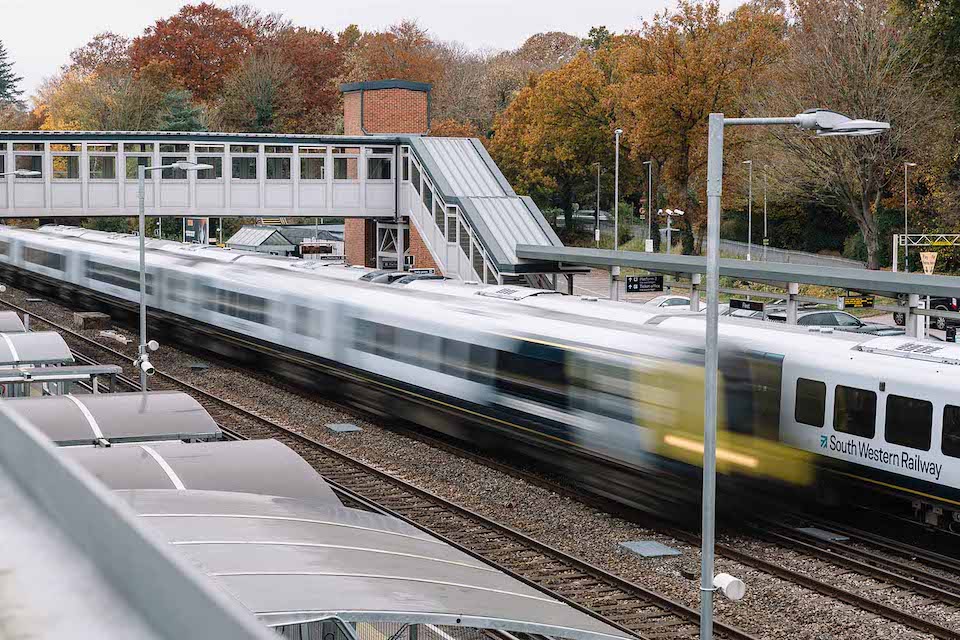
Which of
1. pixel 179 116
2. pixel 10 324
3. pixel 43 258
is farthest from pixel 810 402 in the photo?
pixel 179 116

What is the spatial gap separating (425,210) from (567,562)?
28.9 meters

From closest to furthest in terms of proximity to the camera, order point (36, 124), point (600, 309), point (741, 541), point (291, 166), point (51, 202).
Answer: point (741, 541) < point (600, 309) < point (51, 202) < point (291, 166) < point (36, 124)

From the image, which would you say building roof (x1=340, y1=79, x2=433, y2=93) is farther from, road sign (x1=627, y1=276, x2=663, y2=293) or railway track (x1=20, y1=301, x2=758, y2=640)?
railway track (x1=20, y1=301, x2=758, y2=640)

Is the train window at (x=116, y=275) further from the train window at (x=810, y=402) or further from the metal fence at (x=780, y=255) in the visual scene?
the metal fence at (x=780, y=255)

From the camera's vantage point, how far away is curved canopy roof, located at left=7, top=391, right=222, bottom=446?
14.2 metres

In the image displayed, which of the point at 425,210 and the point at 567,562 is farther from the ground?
the point at 425,210

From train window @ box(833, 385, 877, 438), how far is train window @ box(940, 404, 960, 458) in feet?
3.38

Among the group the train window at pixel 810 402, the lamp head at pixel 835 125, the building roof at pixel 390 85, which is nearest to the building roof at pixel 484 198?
the building roof at pixel 390 85

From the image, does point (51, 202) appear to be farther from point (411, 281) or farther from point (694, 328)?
point (694, 328)

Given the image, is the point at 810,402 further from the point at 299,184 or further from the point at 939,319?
the point at 299,184

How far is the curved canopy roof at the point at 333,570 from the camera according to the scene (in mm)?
5184

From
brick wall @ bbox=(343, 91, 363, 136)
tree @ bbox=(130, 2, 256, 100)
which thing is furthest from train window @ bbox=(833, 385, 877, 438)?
tree @ bbox=(130, 2, 256, 100)

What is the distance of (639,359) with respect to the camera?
52.2 feet

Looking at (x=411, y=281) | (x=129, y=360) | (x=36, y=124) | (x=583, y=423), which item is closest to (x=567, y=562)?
(x=583, y=423)
